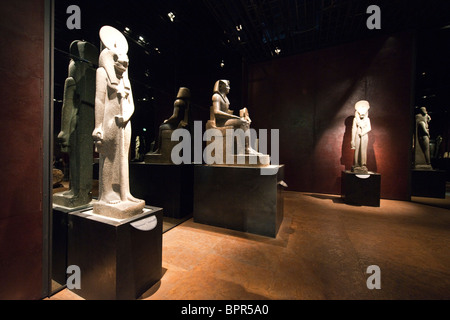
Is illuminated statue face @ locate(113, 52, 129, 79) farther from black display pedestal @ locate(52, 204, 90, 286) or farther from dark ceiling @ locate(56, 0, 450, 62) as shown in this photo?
dark ceiling @ locate(56, 0, 450, 62)

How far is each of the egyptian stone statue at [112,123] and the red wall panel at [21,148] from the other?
44 centimetres

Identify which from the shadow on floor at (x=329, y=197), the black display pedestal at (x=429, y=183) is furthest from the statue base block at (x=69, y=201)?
the black display pedestal at (x=429, y=183)

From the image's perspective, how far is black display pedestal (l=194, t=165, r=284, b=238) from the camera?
9.86 feet

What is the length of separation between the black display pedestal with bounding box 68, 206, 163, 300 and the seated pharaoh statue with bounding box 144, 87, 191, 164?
2463mm

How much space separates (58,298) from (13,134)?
1.48 m

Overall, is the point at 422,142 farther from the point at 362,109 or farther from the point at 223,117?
the point at 223,117

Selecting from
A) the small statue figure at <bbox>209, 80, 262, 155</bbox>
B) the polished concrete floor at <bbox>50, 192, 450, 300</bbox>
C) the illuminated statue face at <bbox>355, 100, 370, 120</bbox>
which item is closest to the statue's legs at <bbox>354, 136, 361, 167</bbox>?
the illuminated statue face at <bbox>355, 100, 370, 120</bbox>

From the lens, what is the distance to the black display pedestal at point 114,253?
1.54 metres

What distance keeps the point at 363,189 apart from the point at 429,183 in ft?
10.4

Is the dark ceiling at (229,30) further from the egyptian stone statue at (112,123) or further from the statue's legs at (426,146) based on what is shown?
the statue's legs at (426,146)

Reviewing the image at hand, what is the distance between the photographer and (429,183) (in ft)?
19.5

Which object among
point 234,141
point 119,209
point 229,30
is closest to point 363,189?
point 234,141

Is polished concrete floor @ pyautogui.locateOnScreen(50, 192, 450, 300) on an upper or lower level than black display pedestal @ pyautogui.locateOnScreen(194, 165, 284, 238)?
lower

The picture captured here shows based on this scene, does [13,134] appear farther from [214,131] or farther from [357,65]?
[357,65]
